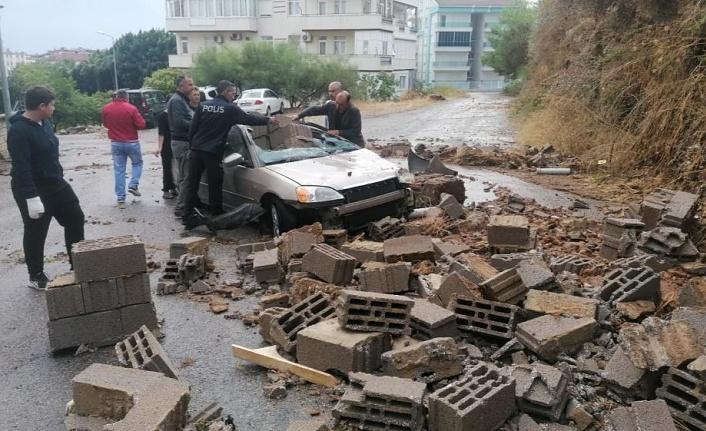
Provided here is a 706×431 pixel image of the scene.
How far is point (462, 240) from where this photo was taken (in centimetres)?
702

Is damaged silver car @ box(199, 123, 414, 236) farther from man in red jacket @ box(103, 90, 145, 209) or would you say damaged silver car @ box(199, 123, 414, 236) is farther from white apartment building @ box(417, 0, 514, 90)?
white apartment building @ box(417, 0, 514, 90)

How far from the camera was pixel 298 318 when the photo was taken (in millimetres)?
4551

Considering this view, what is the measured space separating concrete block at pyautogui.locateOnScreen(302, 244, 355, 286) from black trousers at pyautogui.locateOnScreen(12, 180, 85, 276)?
268cm

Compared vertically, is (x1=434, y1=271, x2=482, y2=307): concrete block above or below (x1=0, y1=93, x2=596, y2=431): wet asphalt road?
above

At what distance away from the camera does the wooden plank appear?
4051 millimetres

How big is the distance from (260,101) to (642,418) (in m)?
30.7

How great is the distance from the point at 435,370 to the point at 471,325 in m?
0.65

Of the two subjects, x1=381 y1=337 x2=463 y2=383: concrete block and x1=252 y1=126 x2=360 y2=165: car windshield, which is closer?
x1=381 y1=337 x2=463 y2=383: concrete block

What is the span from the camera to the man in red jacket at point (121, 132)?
9.55 meters

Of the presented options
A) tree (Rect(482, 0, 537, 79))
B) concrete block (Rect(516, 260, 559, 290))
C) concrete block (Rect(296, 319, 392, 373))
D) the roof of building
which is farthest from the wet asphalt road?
the roof of building

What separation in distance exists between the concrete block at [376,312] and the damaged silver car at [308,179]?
2.86m

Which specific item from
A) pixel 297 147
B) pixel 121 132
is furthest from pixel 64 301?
pixel 121 132

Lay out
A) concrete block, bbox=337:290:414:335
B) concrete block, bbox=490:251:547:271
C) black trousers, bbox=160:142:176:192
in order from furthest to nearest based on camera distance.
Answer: black trousers, bbox=160:142:176:192, concrete block, bbox=490:251:547:271, concrete block, bbox=337:290:414:335

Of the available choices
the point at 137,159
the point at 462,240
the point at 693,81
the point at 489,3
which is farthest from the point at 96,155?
the point at 489,3
